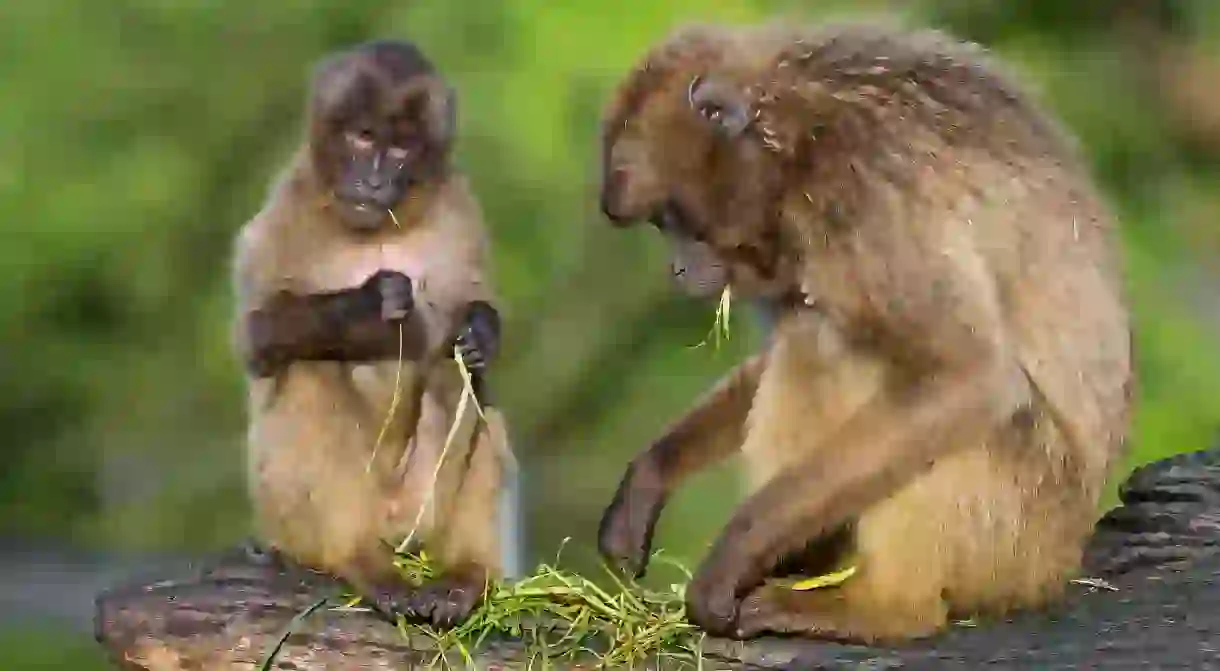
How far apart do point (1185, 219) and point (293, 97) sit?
10.2 feet

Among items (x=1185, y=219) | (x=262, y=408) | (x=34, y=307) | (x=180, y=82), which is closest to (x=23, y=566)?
(x=34, y=307)

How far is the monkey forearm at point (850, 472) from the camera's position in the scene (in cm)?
240

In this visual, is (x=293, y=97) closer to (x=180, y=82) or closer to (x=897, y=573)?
(x=180, y=82)

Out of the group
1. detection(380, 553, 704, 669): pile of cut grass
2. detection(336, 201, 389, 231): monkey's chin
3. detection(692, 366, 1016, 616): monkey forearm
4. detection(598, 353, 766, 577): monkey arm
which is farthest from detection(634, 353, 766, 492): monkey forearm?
detection(336, 201, 389, 231): monkey's chin

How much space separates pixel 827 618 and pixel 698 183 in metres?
0.92

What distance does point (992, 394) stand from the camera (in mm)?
2414

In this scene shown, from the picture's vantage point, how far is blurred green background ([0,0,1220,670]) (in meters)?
4.15

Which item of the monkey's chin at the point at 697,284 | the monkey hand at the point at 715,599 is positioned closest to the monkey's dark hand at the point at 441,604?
the monkey hand at the point at 715,599

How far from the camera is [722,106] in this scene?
256 cm

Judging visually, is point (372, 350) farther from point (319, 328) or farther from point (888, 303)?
point (888, 303)

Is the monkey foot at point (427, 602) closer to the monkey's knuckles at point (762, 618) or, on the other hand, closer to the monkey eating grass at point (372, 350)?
the monkey eating grass at point (372, 350)

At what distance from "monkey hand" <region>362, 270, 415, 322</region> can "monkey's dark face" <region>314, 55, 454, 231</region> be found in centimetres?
21

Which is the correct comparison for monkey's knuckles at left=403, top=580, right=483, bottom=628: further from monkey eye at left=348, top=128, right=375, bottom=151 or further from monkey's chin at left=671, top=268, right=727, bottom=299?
monkey eye at left=348, top=128, right=375, bottom=151

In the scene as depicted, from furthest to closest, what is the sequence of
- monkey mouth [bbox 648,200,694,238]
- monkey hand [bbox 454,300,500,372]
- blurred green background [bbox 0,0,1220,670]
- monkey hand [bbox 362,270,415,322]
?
blurred green background [bbox 0,0,1220,670] < monkey hand [bbox 454,300,500,372] < monkey hand [bbox 362,270,415,322] < monkey mouth [bbox 648,200,694,238]
